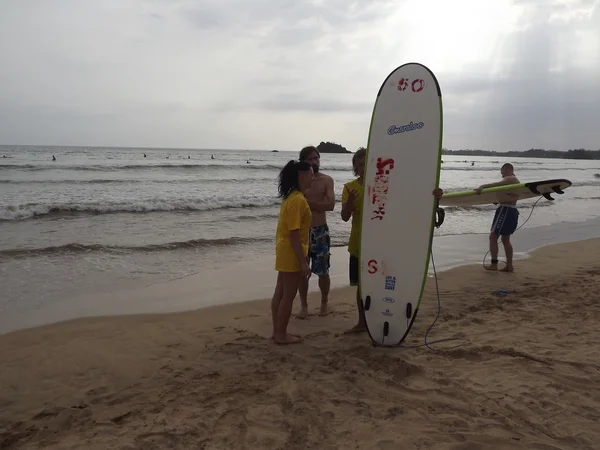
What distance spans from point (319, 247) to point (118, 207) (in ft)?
31.7

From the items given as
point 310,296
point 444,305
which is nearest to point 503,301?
point 444,305

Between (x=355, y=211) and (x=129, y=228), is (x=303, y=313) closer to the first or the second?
(x=355, y=211)

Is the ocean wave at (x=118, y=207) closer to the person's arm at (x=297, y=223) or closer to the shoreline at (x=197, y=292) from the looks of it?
the shoreline at (x=197, y=292)

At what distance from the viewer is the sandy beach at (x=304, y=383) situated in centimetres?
246

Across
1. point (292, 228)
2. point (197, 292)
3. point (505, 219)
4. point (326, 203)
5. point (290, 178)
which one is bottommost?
point (197, 292)

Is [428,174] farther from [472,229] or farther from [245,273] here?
[472,229]

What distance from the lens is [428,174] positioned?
3568 mm

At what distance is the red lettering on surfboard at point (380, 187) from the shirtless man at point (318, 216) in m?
0.51

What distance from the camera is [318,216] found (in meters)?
4.25

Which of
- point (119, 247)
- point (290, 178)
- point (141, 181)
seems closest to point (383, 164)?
point (290, 178)

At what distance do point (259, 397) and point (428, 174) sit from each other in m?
2.16

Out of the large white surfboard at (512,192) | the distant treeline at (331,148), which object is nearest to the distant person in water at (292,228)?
the large white surfboard at (512,192)

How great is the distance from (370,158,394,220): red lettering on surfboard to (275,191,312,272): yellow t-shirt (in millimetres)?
637

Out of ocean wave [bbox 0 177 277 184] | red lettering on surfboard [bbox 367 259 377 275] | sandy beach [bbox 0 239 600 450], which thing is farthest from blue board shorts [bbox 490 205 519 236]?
ocean wave [bbox 0 177 277 184]
